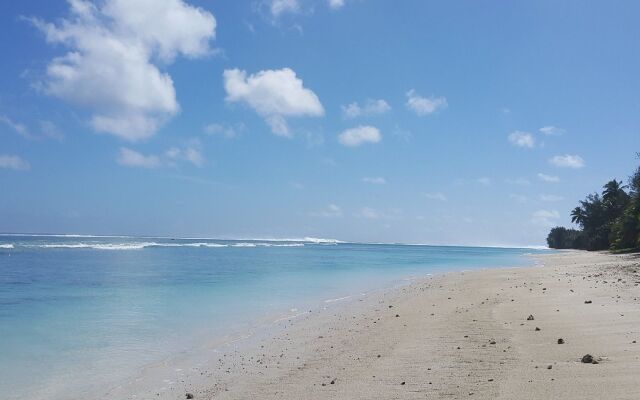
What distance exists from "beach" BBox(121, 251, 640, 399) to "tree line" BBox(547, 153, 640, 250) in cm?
4276

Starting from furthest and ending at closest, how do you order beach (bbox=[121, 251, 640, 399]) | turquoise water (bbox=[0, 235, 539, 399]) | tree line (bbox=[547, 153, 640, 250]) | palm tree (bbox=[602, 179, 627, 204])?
1. palm tree (bbox=[602, 179, 627, 204])
2. tree line (bbox=[547, 153, 640, 250])
3. turquoise water (bbox=[0, 235, 539, 399])
4. beach (bbox=[121, 251, 640, 399])

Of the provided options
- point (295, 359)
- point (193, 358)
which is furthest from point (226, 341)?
point (295, 359)

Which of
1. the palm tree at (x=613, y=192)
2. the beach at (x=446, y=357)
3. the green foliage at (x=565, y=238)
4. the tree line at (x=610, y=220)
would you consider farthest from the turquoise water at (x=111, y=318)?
the green foliage at (x=565, y=238)

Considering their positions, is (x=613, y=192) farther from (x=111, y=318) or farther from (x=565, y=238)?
(x=111, y=318)

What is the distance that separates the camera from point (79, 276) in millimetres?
29312

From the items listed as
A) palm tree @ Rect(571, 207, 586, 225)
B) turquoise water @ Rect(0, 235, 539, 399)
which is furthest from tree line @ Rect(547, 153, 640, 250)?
turquoise water @ Rect(0, 235, 539, 399)

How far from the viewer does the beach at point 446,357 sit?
665 cm

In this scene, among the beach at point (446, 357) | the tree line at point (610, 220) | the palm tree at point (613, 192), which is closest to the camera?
the beach at point (446, 357)

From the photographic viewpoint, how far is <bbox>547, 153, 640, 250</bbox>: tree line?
2112 inches

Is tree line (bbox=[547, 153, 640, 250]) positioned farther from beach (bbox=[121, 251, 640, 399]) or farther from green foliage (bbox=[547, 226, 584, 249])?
beach (bbox=[121, 251, 640, 399])

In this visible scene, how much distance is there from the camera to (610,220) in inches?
3236

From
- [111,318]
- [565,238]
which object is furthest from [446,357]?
[565,238]

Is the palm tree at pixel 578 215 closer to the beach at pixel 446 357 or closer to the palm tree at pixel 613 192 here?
the palm tree at pixel 613 192

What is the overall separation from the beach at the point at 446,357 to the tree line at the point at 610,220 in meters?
42.8
